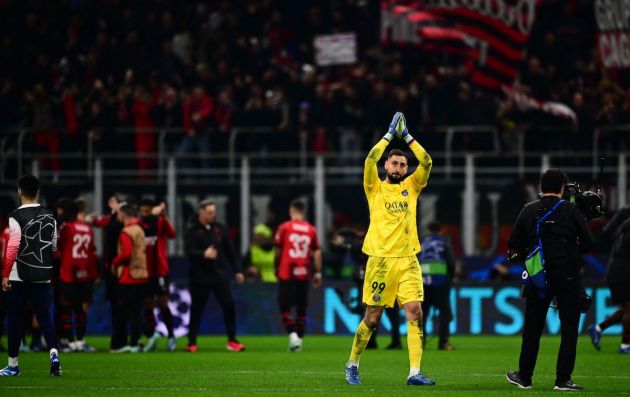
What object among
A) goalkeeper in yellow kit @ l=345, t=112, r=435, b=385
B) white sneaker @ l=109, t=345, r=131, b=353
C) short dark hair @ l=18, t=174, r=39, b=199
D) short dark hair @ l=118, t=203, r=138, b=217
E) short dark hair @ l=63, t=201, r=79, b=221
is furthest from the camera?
short dark hair @ l=63, t=201, r=79, b=221

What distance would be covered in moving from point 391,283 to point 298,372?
8.60ft

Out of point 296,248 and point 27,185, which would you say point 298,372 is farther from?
point 296,248

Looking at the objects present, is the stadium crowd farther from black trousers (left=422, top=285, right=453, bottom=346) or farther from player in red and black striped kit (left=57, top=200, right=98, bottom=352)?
player in red and black striped kit (left=57, top=200, right=98, bottom=352)

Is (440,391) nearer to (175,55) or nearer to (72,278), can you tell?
(72,278)

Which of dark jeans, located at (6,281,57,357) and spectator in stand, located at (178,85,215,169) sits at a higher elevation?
spectator in stand, located at (178,85,215,169)

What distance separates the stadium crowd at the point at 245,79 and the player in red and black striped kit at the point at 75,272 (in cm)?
691

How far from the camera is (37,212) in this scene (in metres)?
15.1

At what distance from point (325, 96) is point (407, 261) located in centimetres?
1379

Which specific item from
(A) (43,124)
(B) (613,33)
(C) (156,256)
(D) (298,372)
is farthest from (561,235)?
(A) (43,124)

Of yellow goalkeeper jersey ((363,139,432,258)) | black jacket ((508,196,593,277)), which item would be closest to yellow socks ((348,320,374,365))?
yellow goalkeeper jersey ((363,139,432,258))

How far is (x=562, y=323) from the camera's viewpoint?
13.6m

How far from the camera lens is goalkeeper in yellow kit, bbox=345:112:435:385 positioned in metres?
14.1

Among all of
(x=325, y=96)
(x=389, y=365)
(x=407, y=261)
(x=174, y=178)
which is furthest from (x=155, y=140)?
(x=407, y=261)

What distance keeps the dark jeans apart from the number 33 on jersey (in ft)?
22.5
